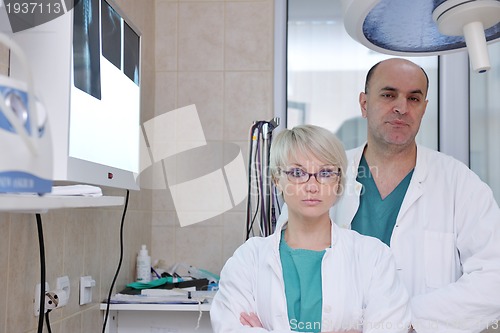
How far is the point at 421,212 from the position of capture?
193 centimetres

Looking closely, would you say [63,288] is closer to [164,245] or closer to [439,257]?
[164,245]

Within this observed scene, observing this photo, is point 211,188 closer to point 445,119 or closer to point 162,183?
point 162,183

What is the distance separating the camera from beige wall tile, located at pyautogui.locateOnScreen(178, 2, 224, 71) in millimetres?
2729

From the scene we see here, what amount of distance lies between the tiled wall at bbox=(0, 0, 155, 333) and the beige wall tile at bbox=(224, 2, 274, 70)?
0.37 metres

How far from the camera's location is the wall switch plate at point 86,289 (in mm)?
1814

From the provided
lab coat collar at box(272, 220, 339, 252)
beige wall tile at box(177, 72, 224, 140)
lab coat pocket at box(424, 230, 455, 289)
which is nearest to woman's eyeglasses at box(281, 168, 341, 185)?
lab coat collar at box(272, 220, 339, 252)

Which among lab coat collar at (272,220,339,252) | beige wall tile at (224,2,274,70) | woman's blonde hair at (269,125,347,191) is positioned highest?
beige wall tile at (224,2,274,70)

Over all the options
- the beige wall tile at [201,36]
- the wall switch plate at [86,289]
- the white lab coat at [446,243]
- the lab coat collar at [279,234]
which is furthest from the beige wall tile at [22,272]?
the beige wall tile at [201,36]

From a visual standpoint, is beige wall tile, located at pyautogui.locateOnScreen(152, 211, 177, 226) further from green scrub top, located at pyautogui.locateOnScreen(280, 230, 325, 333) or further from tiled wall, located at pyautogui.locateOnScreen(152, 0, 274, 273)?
green scrub top, located at pyautogui.locateOnScreen(280, 230, 325, 333)

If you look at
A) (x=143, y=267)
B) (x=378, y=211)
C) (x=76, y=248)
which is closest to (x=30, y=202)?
(x=76, y=248)

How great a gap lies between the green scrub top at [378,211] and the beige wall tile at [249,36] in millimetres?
964

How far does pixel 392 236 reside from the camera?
74.9 inches

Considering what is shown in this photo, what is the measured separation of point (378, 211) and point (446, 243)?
25 cm

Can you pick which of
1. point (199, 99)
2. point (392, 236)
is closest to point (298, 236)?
point (392, 236)
